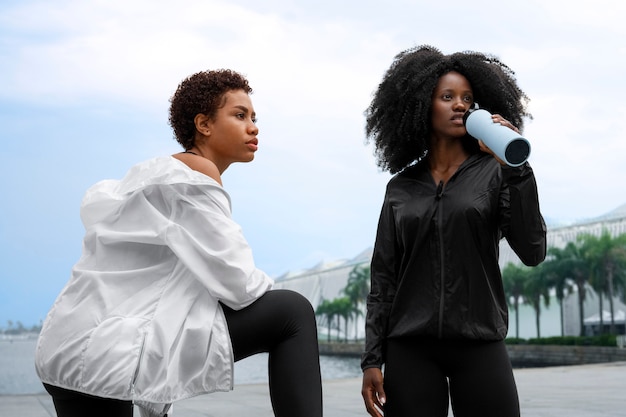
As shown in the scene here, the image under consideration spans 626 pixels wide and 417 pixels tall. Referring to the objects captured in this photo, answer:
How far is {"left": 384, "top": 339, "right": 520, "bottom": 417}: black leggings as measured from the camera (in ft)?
7.18

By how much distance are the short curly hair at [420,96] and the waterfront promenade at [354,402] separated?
3.92m

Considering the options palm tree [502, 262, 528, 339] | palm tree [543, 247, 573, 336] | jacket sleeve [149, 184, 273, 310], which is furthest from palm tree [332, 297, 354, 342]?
jacket sleeve [149, 184, 273, 310]

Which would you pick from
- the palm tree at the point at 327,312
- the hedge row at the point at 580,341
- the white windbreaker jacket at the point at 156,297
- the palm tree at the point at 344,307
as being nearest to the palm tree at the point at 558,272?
the hedge row at the point at 580,341

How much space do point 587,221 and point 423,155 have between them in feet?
211

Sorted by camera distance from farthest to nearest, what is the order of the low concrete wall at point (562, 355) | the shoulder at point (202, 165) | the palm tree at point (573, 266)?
1. the palm tree at point (573, 266)
2. the low concrete wall at point (562, 355)
3. the shoulder at point (202, 165)

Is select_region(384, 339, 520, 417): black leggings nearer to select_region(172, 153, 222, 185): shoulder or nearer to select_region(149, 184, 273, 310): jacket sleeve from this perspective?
select_region(149, 184, 273, 310): jacket sleeve

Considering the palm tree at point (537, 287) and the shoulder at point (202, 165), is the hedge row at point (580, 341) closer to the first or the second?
the palm tree at point (537, 287)

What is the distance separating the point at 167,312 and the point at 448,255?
2.76 feet

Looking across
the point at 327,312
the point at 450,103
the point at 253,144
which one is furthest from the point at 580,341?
the point at 327,312

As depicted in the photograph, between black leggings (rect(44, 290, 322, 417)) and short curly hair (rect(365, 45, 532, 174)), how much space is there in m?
0.80

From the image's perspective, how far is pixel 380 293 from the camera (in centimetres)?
235

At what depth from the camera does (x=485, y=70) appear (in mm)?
2426

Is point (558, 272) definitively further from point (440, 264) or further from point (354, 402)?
point (440, 264)

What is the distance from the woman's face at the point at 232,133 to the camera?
213 cm
